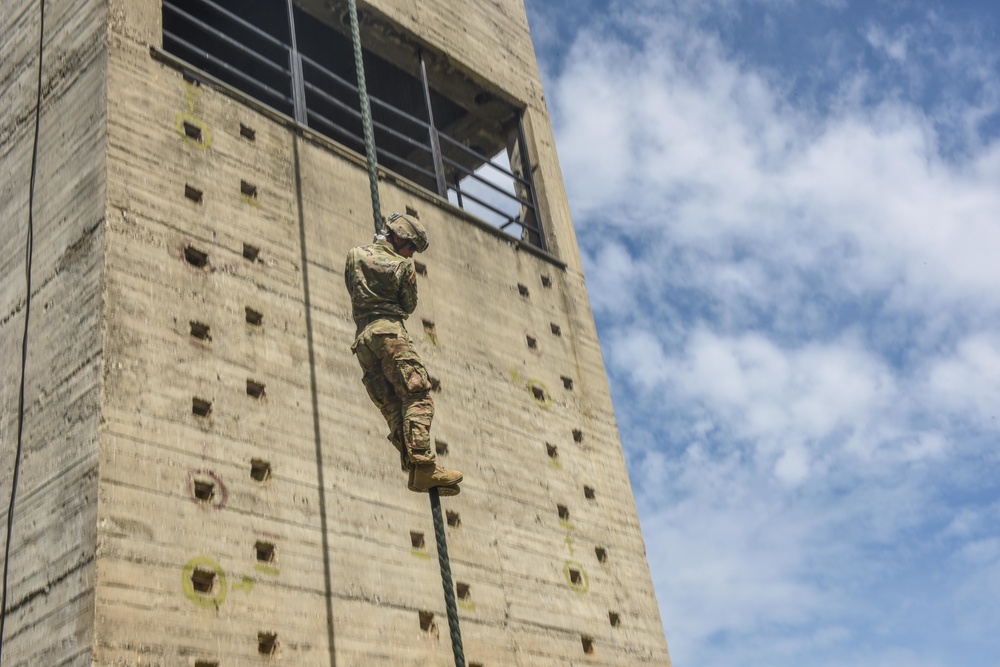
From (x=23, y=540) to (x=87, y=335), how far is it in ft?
6.64

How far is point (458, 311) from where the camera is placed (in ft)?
53.7

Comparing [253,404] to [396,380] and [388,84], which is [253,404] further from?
[388,84]

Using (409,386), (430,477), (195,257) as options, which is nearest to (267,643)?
(430,477)

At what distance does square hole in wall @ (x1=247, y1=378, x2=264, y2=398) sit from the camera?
12.8 m

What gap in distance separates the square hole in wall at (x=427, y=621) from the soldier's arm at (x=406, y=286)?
12.6ft

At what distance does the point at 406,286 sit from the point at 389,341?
0.60m

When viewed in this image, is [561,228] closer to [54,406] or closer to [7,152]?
[7,152]

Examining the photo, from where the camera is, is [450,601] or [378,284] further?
[378,284]

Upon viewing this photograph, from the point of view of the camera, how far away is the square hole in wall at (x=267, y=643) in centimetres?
1132

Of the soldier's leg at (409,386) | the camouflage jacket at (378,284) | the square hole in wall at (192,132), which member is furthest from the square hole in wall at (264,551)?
the square hole in wall at (192,132)

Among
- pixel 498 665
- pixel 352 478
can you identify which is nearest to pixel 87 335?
pixel 352 478

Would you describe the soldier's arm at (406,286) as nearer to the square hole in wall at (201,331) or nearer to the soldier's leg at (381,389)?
the soldier's leg at (381,389)

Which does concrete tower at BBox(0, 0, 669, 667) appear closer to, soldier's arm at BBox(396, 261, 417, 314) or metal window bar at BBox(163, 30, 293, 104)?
metal window bar at BBox(163, 30, 293, 104)

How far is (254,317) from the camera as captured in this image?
13.4 m
